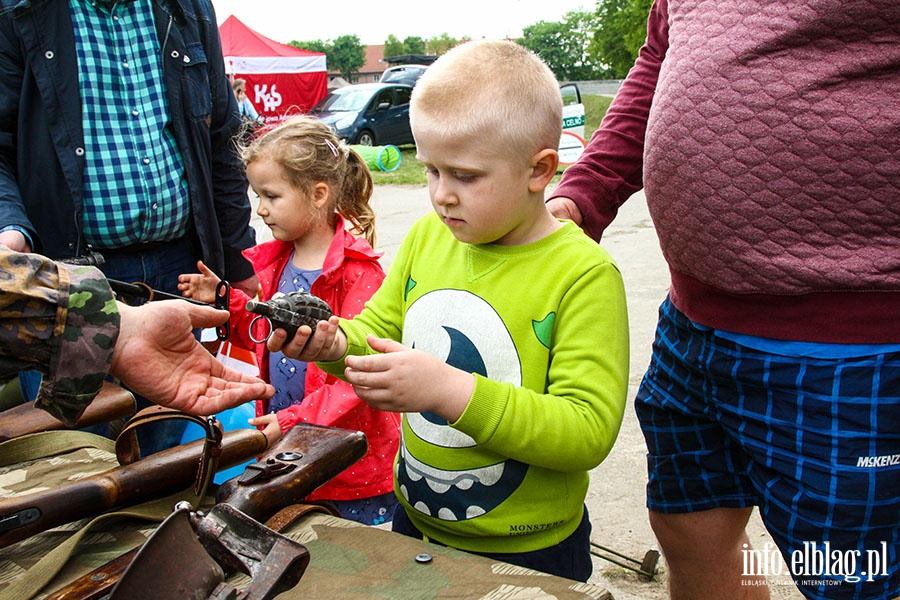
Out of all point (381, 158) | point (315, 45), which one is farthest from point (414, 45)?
point (381, 158)

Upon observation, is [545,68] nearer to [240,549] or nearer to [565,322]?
[565,322]

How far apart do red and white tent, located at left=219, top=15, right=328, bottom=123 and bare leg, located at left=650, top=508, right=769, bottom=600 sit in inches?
898

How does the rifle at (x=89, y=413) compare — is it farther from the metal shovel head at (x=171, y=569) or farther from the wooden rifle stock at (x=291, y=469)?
the metal shovel head at (x=171, y=569)

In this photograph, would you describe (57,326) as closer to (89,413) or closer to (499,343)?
(89,413)

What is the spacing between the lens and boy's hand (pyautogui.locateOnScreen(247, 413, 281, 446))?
2023 mm

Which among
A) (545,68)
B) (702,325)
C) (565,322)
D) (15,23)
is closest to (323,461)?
(565,322)

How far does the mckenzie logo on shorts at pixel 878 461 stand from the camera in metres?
1.42

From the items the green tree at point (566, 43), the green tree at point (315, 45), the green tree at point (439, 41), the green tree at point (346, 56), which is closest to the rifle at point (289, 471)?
the green tree at point (566, 43)

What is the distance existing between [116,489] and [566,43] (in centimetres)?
6415

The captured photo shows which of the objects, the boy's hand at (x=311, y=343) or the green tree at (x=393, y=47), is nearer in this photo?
the boy's hand at (x=311, y=343)

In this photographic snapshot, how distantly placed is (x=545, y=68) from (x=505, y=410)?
28.0 inches

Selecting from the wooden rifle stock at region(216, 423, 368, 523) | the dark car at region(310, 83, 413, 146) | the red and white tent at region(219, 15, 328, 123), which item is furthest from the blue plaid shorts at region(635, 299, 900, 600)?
the red and white tent at region(219, 15, 328, 123)

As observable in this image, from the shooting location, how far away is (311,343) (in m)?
1.61

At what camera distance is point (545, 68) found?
65.6 inches
